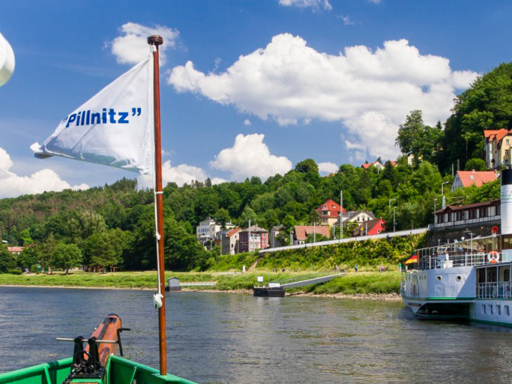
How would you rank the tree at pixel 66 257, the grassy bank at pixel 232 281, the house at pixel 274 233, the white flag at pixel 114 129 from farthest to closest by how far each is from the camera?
the house at pixel 274 233 < the tree at pixel 66 257 < the grassy bank at pixel 232 281 < the white flag at pixel 114 129

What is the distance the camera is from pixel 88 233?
529ft

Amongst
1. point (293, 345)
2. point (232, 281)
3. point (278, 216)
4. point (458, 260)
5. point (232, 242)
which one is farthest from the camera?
point (278, 216)

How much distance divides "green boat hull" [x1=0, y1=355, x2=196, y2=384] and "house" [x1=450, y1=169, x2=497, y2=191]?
9687 cm

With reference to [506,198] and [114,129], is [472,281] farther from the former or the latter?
[114,129]

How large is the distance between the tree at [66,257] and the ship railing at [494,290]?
109190 millimetres

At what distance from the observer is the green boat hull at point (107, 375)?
35.1ft

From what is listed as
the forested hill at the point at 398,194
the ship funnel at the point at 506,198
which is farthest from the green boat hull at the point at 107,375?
the forested hill at the point at 398,194

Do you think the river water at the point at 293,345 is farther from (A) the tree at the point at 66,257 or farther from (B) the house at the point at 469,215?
(A) the tree at the point at 66,257

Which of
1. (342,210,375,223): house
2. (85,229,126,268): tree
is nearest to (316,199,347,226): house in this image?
(342,210,375,223): house

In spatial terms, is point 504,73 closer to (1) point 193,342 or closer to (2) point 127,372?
(1) point 193,342

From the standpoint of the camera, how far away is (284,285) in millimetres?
80000

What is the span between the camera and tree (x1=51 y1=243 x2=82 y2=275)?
5305 inches

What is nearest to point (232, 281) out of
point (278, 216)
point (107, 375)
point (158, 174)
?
point (107, 375)

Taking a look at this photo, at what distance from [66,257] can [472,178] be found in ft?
277
